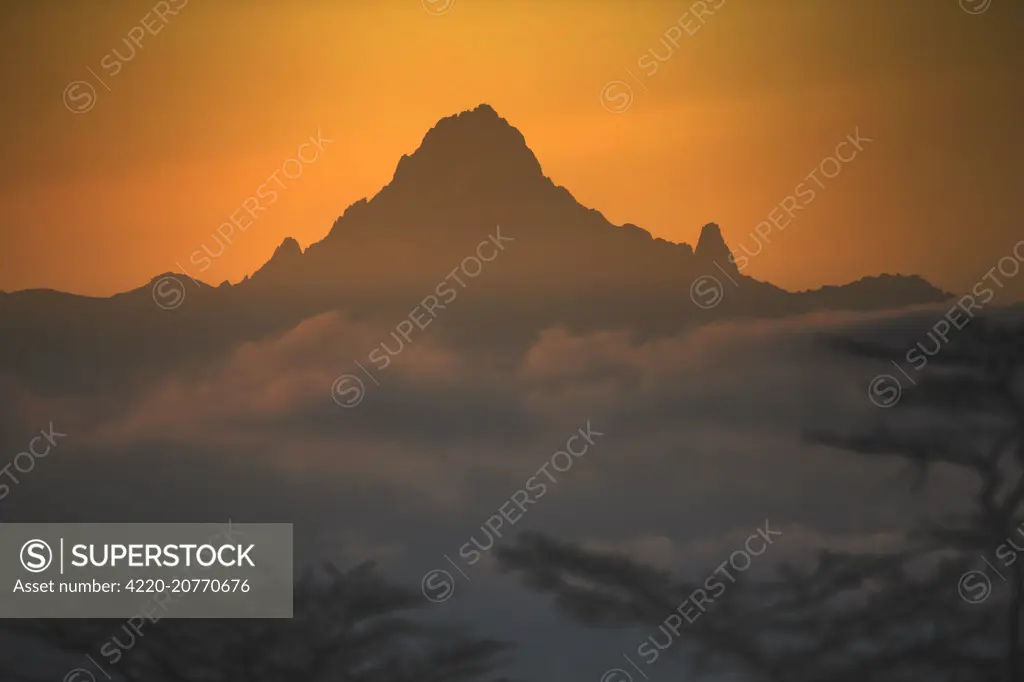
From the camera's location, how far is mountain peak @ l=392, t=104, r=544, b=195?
9.39 feet

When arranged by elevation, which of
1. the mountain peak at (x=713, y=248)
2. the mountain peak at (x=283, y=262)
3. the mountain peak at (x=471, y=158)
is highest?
the mountain peak at (x=471, y=158)

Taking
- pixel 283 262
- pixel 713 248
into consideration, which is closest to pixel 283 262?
pixel 283 262

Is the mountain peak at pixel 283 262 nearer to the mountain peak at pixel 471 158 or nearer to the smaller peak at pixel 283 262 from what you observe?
the smaller peak at pixel 283 262

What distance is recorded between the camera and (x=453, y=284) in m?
2.84

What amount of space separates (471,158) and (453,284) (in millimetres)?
398

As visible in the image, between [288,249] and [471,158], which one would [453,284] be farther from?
[288,249]

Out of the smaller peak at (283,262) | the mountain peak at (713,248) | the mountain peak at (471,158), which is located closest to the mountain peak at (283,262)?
the smaller peak at (283,262)

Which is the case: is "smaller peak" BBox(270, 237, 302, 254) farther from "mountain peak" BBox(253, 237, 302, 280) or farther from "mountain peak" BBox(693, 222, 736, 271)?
"mountain peak" BBox(693, 222, 736, 271)

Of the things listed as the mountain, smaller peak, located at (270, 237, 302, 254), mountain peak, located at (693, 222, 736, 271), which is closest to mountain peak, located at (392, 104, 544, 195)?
the mountain

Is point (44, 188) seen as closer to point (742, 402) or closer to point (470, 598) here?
point (470, 598)

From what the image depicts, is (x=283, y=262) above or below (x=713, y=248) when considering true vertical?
above

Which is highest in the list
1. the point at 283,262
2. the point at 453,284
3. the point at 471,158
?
the point at 471,158

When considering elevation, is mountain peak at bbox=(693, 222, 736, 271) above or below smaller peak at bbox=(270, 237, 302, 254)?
below

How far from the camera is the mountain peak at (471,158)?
2.86 meters
